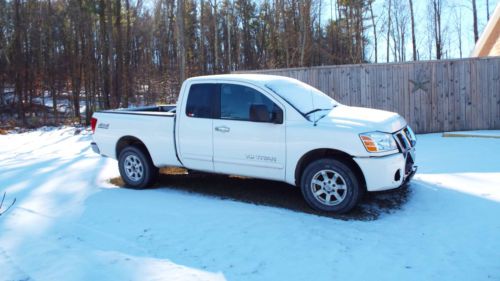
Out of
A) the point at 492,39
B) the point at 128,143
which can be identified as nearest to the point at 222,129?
the point at 128,143

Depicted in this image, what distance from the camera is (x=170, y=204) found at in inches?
229

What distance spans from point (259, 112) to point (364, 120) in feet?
4.28

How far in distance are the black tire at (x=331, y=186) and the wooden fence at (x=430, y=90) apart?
7280 mm

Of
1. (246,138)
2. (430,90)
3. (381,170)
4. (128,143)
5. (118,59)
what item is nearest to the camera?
(381,170)

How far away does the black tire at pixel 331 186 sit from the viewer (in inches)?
203

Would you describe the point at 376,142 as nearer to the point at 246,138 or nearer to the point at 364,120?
the point at 364,120

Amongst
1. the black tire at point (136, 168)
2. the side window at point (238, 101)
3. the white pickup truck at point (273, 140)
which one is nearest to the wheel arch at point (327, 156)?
the white pickup truck at point (273, 140)

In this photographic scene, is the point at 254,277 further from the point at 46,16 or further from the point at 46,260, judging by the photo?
the point at 46,16

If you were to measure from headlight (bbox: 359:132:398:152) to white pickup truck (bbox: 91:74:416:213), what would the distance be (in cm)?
1

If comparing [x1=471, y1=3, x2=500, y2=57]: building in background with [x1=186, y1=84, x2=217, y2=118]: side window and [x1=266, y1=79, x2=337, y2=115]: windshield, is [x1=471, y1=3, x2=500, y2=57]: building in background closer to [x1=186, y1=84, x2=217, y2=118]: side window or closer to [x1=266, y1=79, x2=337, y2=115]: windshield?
[x1=266, y1=79, x2=337, y2=115]: windshield

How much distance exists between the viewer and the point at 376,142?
5.05m

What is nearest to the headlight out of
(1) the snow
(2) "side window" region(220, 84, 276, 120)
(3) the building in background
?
(2) "side window" region(220, 84, 276, 120)

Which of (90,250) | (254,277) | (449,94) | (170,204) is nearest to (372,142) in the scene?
(254,277)

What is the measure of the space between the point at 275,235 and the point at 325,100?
251 centimetres
